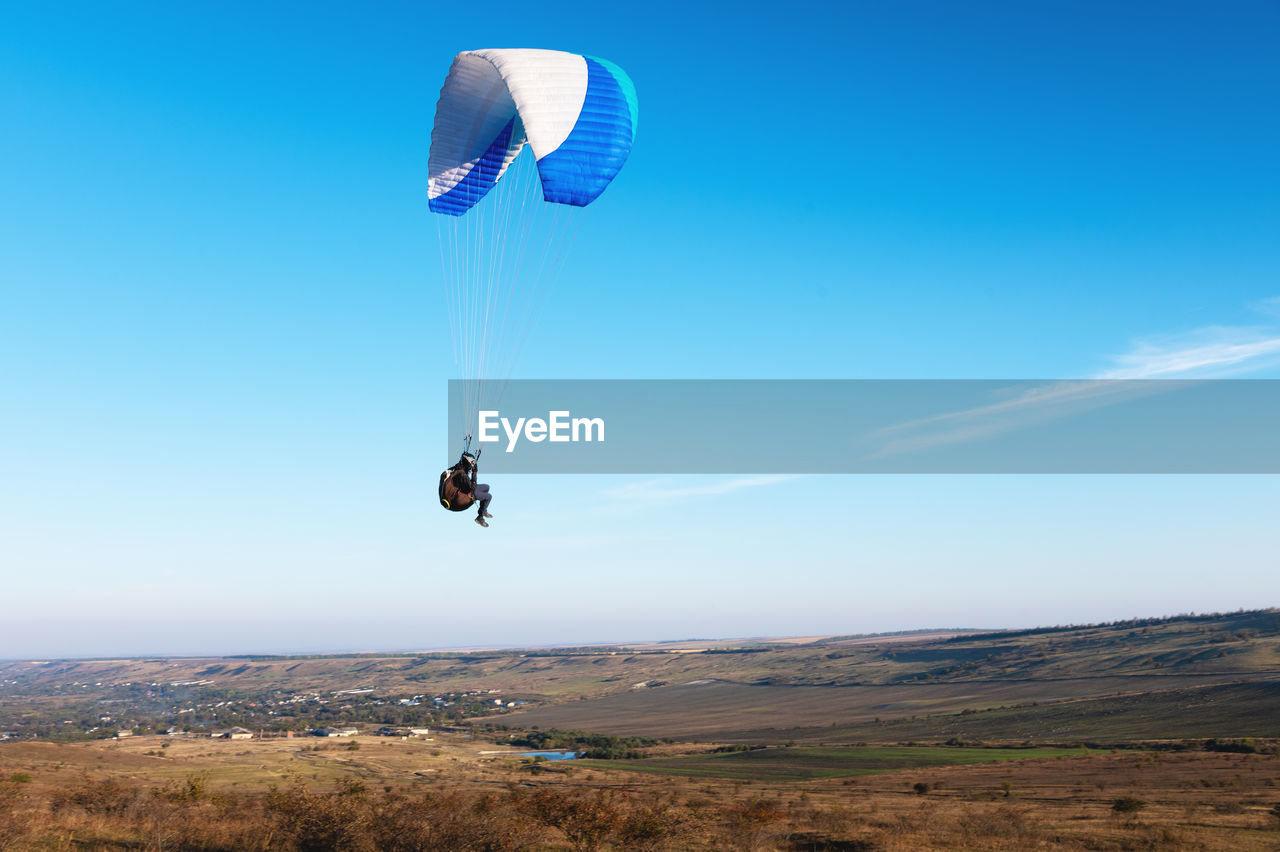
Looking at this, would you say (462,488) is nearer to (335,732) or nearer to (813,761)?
(813,761)

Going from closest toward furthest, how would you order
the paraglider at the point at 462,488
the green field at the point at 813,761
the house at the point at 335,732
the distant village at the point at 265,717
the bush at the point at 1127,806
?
the paraglider at the point at 462,488 < the bush at the point at 1127,806 < the green field at the point at 813,761 < the house at the point at 335,732 < the distant village at the point at 265,717

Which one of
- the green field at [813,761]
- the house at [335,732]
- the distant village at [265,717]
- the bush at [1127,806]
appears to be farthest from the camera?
the distant village at [265,717]

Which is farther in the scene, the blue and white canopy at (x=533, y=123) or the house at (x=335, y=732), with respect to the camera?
the house at (x=335, y=732)

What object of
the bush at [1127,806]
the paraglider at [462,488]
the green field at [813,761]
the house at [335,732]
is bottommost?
the house at [335,732]

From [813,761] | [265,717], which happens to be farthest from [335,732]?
[813,761]

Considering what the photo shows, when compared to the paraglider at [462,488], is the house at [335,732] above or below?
below

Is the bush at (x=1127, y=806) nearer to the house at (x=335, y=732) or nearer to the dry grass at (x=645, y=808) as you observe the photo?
the dry grass at (x=645, y=808)

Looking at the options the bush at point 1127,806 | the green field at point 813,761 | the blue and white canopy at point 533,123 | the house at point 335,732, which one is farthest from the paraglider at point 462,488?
the house at point 335,732

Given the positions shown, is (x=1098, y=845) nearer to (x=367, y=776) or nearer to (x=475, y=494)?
(x=475, y=494)
